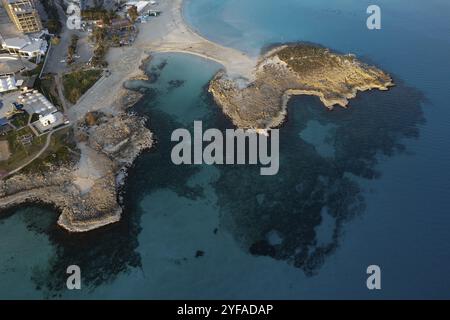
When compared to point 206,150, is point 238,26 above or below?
above

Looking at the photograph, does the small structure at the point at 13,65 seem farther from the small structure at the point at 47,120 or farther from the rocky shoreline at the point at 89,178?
the rocky shoreline at the point at 89,178

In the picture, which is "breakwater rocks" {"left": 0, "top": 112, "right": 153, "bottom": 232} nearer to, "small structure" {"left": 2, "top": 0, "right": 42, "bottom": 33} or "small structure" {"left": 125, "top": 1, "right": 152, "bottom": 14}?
"small structure" {"left": 2, "top": 0, "right": 42, "bottom": 33}

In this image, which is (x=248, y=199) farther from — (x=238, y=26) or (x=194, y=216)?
(x=238, y=26)

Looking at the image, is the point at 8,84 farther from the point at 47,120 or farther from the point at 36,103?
the point at 47,120

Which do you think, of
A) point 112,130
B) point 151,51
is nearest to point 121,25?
point 151,51

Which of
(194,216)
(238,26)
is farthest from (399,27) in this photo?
(194,216)

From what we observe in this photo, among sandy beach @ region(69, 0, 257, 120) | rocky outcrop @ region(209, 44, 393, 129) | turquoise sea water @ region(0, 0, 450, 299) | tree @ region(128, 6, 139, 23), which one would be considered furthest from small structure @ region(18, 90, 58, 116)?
tree @ region(128, 6, 139, 23)
